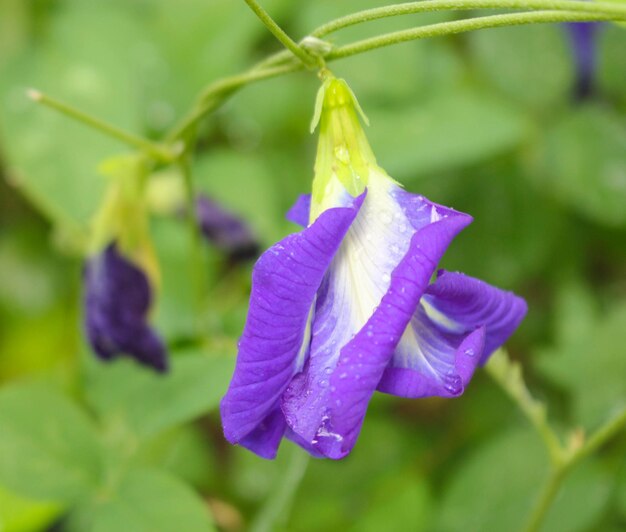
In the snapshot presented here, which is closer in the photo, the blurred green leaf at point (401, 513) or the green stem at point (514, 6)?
the green stem at point (514, 6)

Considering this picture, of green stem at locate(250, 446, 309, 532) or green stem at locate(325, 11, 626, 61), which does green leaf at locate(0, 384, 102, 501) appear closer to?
green stem at locate(250, 446, 309, 532)

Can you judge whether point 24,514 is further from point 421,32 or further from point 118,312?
point 421,32

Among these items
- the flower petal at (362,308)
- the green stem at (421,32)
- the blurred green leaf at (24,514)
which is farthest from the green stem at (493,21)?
the blurred green leaf at (24,514)

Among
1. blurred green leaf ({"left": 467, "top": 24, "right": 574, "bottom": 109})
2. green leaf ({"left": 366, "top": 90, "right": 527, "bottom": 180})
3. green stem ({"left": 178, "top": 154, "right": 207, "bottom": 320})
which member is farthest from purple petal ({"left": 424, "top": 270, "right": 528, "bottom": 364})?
blurred green leaf ({"left": 467, "top": 24, "right": 574, "bottom": 109})

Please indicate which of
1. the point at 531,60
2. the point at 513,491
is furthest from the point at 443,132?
the point at 513,491

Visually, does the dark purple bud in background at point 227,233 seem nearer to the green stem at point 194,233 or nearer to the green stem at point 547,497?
the green stem at point 194,233
